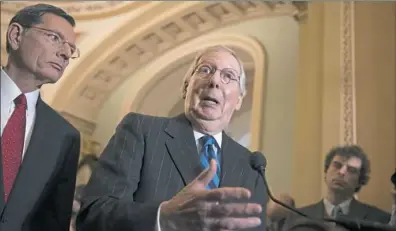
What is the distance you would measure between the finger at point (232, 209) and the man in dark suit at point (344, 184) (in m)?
0.56

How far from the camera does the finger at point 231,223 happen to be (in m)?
0.68

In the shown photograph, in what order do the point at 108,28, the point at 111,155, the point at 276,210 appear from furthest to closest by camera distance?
the point at 108,28
the point at 276,210
the point at 111,155

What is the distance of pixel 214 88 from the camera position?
0.96m

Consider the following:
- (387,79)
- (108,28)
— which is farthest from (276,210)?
(108,28)

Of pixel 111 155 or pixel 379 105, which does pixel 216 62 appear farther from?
pixel 379 105

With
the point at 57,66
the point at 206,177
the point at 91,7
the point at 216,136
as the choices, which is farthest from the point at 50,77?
the point at 91,7

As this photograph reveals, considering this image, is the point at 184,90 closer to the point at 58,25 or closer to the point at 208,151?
the point at 208,151

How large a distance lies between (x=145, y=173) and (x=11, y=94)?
12.8 inches

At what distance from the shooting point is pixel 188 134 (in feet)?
3.14

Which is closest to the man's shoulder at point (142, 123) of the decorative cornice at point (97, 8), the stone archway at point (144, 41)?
the stone archway at point (144, 41)

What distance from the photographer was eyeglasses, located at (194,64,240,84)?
3.22 ft

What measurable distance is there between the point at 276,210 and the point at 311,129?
279 millimetres

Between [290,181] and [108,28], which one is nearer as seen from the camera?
[290,181]

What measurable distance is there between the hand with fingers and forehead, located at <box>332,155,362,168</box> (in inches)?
25.4
